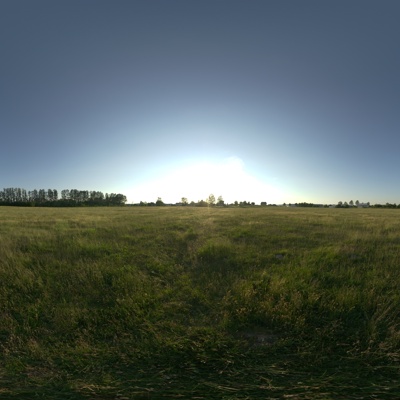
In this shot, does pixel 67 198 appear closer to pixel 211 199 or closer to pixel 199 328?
pixel 211 199

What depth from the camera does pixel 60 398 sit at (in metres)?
3.23

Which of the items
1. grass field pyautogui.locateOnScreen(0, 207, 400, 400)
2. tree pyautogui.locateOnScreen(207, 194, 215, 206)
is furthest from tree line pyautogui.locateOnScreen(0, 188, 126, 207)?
grass field pyautogui.locateOnScreen(0, 207, 400, 400)

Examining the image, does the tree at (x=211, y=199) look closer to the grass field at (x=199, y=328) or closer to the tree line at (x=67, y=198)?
the tree line at (x=67, y=198)

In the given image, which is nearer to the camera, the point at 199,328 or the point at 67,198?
the point at 199,328

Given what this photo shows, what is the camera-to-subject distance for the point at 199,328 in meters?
4.74

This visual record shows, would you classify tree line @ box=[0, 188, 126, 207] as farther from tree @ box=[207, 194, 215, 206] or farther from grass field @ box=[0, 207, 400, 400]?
grass field @ box=[0, 207, 400, 400]

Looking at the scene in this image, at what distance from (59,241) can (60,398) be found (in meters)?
9.49

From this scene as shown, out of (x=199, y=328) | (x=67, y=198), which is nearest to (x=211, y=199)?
(x=67, y=198)

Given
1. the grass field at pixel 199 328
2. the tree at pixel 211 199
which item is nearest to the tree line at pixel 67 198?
the tree at pixel 211 199

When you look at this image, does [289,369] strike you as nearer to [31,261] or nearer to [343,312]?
[343,312]

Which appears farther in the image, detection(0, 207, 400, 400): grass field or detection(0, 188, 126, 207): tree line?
detection(0, 188, 126, 207): tree line

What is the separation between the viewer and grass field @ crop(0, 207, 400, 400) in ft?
11.4

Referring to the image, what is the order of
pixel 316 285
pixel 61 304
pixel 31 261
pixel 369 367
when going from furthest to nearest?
pixel 31 261
pixel 316 285
pixel 61 304
pixel 369 367

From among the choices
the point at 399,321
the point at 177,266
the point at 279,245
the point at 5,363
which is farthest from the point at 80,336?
the point at 279,245
